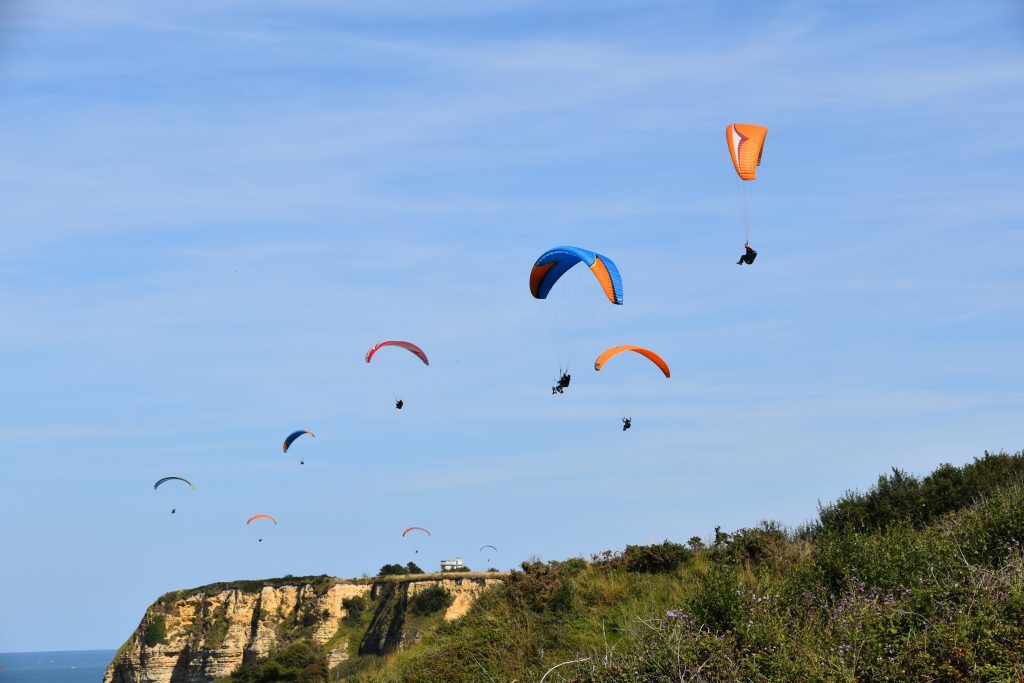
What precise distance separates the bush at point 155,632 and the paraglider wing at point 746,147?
57521mm

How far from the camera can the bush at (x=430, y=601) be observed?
58906mm

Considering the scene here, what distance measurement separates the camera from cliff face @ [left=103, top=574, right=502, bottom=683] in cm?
6250

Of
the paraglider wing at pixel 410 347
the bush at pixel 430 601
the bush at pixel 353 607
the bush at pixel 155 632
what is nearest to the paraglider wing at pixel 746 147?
the paraglider wing at pixel 410 347

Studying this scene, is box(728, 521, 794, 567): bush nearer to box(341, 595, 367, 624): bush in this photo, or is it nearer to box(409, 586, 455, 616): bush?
box(409, 586, 455, 616): bush

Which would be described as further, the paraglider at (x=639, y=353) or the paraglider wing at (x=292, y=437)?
the paraglider wing at (x=292, y=437)

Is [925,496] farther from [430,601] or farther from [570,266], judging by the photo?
Answer: [430,601]

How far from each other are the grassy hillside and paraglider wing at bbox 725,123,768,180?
27.4 feet

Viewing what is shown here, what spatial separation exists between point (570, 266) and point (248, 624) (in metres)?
47.8

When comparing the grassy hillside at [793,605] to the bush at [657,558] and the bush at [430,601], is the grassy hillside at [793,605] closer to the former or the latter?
the bush at [657,558]

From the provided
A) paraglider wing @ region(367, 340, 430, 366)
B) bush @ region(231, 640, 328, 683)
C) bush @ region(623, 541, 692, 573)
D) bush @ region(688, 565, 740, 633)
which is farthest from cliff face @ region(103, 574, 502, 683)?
bush @ region(688, 565, 740, 633)

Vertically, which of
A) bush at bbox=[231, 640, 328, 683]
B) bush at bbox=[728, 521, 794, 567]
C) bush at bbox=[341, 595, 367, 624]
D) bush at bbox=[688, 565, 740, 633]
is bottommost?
bush at bbox=[688, 565, 740, 633]

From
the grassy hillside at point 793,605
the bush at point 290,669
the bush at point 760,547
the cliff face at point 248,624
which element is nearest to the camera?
Result: the grassy hillside at point 793,605

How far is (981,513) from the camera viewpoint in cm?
1964

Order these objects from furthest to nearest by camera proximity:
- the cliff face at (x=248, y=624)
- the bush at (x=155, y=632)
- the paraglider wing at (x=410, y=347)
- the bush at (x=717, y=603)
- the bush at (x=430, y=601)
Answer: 1. the bush at (x=155, y=632)
2. the cliff face at (x=248, y=624)
3. the bush at (x=430, y=601)
4. the paraglider wing at (x=410, y=347)
5. the bush at (x=717, y=603)
